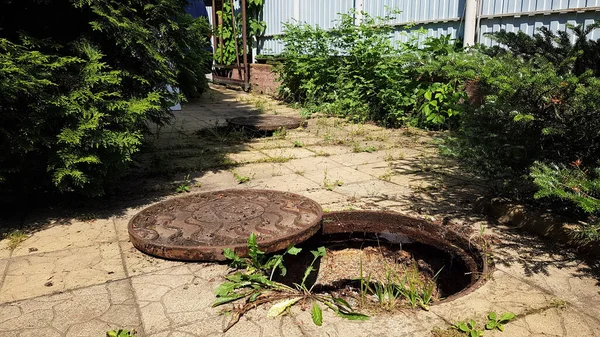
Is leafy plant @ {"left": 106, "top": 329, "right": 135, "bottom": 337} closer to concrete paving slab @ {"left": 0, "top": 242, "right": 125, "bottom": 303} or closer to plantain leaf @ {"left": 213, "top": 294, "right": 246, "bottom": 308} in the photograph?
plantain leaf @ {"left": 213, "top": 294, "right": 246, "bottom": 308}

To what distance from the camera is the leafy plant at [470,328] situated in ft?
6.54

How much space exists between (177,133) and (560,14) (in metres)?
5.55

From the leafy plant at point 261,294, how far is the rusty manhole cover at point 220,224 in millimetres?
88

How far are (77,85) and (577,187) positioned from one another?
131 inches

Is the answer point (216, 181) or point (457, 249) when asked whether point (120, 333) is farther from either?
point (216, 181)

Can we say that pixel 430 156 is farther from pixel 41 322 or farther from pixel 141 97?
pixel 41 322

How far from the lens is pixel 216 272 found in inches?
102

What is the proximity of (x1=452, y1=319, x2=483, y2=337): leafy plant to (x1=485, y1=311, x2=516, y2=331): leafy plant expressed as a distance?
0.05 metres

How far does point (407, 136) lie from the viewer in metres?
7.04

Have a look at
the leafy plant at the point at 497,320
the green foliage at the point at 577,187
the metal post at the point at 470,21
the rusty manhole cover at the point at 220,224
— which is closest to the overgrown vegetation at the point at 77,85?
the rusty manhole cover at the point at 220,224

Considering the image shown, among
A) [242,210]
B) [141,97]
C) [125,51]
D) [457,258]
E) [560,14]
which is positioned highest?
[560,14]

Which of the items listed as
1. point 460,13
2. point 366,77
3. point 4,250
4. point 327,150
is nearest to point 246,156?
point 327,150

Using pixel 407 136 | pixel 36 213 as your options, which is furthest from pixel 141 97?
pixel 407 136

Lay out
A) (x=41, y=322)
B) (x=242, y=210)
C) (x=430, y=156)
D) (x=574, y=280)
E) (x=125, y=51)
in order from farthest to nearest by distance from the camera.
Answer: (x=430, y=156) < (x=125, y=51) < (x=242, y=210) < (x=574, y=280) < (x=41, y=322)
